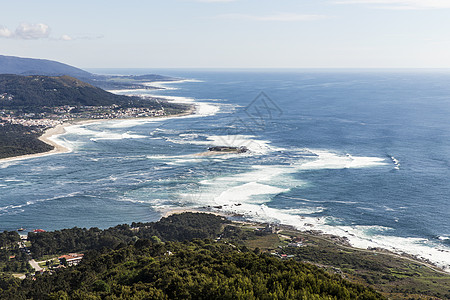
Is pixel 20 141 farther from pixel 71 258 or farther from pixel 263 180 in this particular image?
pixel 71 258

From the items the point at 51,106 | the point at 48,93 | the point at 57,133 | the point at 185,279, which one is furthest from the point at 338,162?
the point at 48,93

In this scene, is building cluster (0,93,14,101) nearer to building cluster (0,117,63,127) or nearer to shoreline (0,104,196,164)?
building cluster (0,117,63,127)

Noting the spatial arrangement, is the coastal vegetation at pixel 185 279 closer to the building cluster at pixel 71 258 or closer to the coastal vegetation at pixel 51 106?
the building cluster at pixel 71 258

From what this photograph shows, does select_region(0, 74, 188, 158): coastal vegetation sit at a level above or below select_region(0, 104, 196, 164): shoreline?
above

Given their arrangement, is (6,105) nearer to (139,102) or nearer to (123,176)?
(139,102)

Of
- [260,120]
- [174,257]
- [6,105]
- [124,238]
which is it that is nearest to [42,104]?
[6,105]

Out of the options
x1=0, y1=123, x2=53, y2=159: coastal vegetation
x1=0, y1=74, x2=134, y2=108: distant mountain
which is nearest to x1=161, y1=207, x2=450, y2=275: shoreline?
x1=0, y1=123, x2=53, y2=159: coastal vegetation
